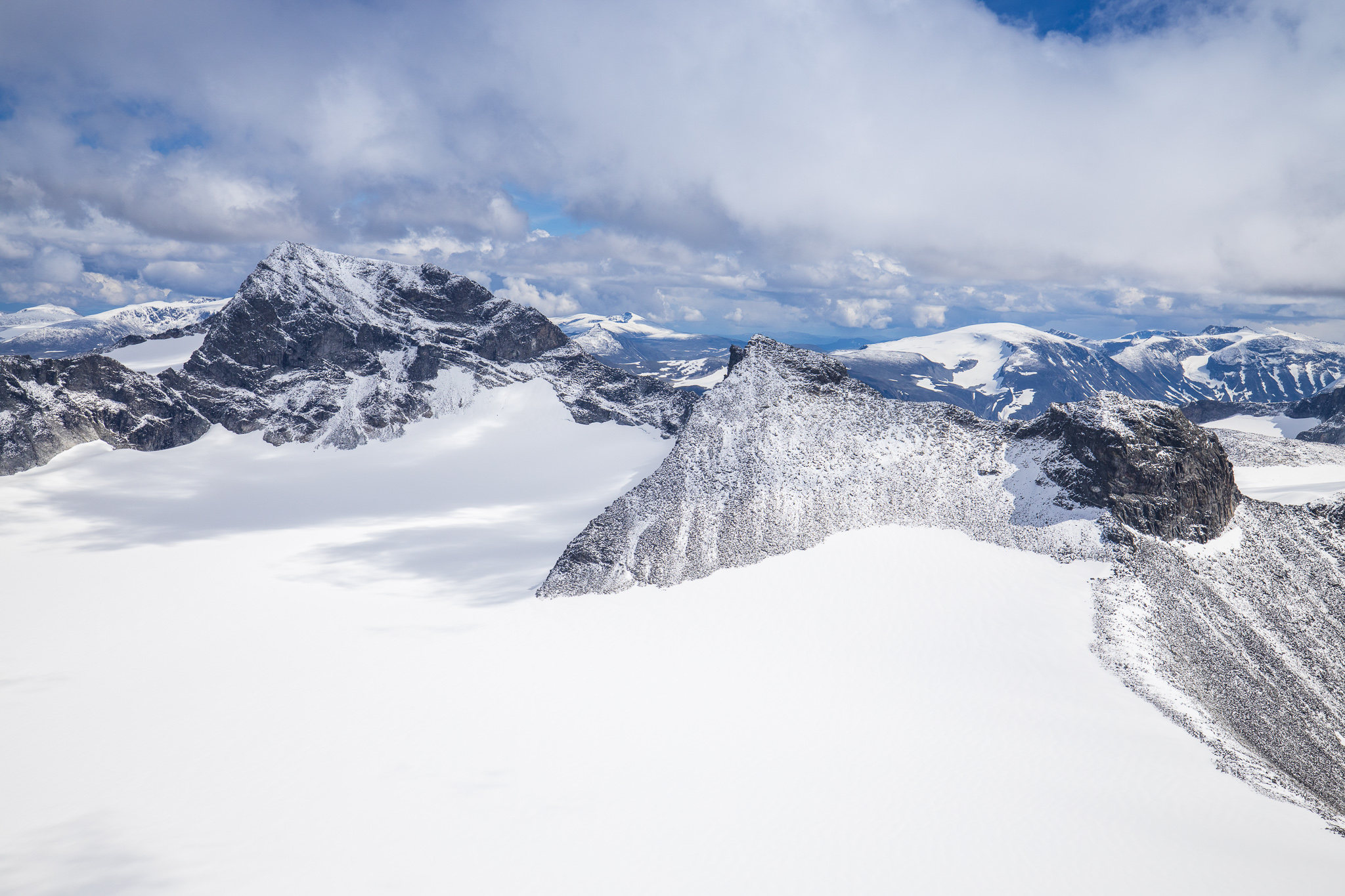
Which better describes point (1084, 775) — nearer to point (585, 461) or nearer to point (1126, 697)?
point (1126, 697)

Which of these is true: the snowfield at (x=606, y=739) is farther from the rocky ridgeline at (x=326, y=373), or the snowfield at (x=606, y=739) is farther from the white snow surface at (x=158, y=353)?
the white snow surface at (x=158, y=353)

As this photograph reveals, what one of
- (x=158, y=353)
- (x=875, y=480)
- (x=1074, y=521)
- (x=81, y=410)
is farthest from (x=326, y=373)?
(x=1074, y=521)

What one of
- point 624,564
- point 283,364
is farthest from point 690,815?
point 283,364

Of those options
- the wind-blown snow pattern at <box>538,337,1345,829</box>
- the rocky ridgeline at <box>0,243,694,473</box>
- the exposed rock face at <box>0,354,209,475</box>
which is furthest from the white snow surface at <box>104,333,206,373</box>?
the wind-blown snow pattern at <box>538,337,1345,829</box>

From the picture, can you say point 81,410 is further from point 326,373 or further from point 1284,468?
point 1284,468

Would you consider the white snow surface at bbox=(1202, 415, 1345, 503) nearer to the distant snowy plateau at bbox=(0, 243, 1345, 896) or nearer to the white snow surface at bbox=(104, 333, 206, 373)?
the distant snowy plateau at bbox=(0, 243, 1345, 896)

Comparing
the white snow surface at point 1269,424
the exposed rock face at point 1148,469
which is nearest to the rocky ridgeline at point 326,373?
the exposed rock face at point 1148,469
